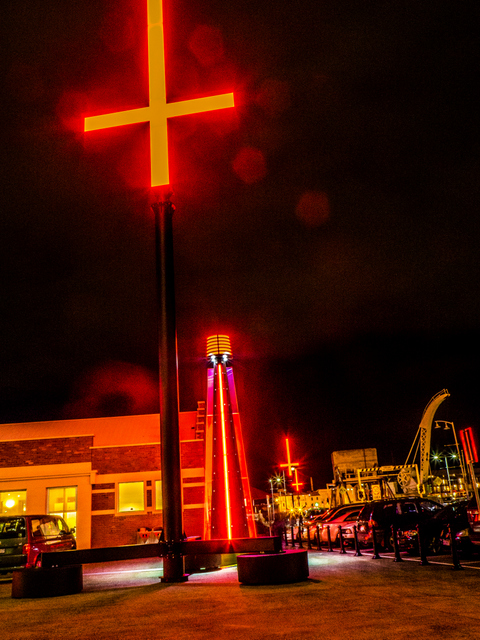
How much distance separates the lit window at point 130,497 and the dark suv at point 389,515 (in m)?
14.9

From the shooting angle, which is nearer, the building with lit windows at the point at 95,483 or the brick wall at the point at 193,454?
the building with lit windows at the point at 95,483

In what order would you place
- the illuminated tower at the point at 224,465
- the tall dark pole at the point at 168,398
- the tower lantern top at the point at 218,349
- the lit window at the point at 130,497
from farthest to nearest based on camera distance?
the lit window at the point at 130,497
the tower lantern top at the point at 218,349
the illuminated tower at the point at 224,465
the tall dark pole at the point at 168,398

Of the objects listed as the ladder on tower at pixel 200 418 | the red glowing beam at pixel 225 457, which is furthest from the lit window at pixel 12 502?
the red glowing beam at pixel 225 457

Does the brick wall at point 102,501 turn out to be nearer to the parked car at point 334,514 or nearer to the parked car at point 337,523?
the parked car at point 334,514

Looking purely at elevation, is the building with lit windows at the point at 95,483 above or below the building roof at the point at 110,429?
below

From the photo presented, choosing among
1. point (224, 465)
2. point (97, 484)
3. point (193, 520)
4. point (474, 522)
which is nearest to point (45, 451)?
point (97, 484)

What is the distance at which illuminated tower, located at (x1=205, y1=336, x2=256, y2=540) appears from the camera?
22.6 metres

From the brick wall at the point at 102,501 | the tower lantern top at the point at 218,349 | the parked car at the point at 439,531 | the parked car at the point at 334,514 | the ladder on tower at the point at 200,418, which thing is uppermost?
the tower lantern top at the point at 218,349


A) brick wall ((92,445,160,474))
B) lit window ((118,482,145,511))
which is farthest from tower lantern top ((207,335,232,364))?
lit window ((118,482,145,511))

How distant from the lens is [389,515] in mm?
15672

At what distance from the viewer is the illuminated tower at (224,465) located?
22.6m

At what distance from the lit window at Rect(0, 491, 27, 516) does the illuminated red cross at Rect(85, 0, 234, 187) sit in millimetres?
22347

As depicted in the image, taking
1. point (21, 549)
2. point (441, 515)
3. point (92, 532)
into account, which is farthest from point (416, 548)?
point (92, 532)

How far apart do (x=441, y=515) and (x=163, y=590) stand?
722 cm
